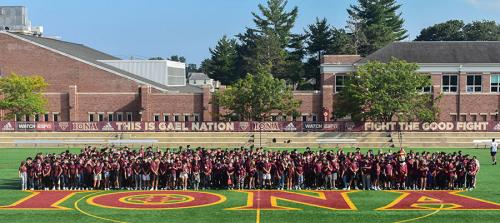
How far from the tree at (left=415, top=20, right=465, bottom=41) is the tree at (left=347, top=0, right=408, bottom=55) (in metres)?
14.0

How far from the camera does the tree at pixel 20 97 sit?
5809 centimetres

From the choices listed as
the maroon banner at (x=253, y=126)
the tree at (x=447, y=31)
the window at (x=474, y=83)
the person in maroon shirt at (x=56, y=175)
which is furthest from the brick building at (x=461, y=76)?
the tree at (x=447, y=31)

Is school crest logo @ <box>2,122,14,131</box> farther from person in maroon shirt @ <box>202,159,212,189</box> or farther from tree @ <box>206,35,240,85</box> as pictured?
tree @ <box>206,35,240,85</box>

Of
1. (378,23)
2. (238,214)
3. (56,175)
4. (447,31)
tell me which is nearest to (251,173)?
(238,214)

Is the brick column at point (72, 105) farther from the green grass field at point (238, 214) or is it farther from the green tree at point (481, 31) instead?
the green tree at point (481, 31)

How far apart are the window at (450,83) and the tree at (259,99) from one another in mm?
14681

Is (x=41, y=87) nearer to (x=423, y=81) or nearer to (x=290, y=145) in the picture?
(x=290, y=145)

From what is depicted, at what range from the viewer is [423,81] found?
53250 mm

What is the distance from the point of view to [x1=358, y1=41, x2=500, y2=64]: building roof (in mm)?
60938

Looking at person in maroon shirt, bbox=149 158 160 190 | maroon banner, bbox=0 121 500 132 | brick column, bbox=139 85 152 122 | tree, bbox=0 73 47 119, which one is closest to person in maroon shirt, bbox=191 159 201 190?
person in maroon shirt, bbox=149 158 160 190

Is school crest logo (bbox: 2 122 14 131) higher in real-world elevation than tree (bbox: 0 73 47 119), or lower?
lower

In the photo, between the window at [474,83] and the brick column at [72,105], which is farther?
the brick column at [72,105]

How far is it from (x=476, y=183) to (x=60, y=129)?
35.5 metres

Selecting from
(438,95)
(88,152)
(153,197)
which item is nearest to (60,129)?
(88,152)
